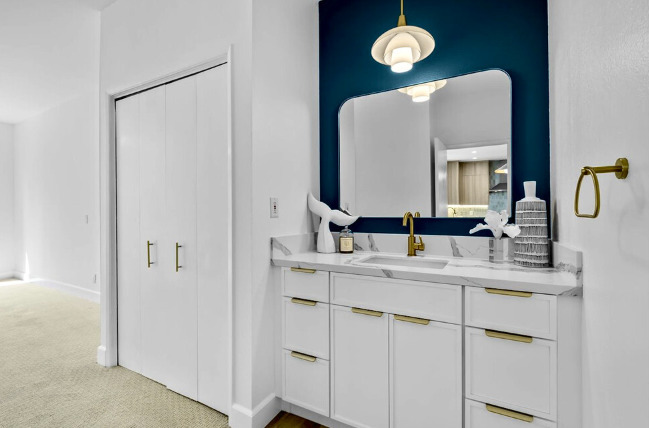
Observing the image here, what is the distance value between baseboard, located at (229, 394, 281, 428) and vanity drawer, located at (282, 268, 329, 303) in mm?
603

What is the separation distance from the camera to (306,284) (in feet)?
5.78

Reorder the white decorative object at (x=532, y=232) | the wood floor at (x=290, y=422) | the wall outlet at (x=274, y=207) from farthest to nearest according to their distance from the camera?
the wall outlet at (x=274, y=207) → the wood floor at (x=290, y=422) → the white decorative object at (x=532, y=232)

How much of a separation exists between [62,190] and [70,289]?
4.51ft

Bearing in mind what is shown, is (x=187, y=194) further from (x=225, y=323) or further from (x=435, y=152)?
(x=435, y=152)

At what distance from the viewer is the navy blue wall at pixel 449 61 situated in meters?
1.71

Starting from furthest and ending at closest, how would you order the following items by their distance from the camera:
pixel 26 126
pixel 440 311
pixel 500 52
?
pixel 26 126, pixel 500 52, pixel 440 311

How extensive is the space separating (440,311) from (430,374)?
28cm

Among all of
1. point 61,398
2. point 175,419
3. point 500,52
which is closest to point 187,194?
point 175,419

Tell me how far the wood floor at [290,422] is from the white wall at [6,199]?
613cm

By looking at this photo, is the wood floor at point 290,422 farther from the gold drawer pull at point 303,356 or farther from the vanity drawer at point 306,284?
the vanity drawer at point 306,284

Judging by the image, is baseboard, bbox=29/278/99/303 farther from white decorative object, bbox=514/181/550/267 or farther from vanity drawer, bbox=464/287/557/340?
white decorative object, bbox=514/181/550/267

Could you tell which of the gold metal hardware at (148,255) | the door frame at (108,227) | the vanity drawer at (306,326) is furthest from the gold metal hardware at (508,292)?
the door frame at (108,227)

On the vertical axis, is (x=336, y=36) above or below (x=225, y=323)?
above

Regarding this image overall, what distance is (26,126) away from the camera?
5.23 meters
